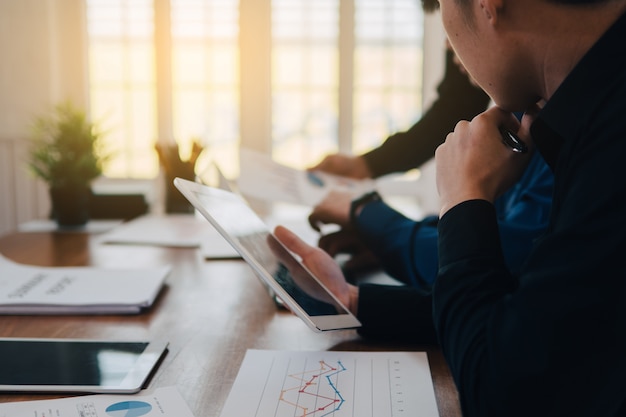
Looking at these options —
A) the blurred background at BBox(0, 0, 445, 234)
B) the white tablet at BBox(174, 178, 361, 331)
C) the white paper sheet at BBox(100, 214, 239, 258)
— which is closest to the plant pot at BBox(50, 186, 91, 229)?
the white paper sheet at BBox(100, 214, 239, 258)

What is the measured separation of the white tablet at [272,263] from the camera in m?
0.75

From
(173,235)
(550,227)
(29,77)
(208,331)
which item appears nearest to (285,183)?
(173,235)

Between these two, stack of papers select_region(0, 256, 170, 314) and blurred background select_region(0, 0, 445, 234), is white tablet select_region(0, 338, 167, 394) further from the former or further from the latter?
blurred background select_region(0, 0, 445, 234)

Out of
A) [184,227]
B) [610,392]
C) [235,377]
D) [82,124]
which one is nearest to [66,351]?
[235,377]

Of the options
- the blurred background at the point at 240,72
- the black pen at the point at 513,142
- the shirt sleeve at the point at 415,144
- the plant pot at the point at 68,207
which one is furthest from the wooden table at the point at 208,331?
the blurred background at the point at 240,72

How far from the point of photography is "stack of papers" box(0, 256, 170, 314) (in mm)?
971

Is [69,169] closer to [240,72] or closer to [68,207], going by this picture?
[68,207]

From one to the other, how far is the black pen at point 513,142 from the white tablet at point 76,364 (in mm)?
457

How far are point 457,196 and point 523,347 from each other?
210 mm

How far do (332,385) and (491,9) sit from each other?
0.40 metres

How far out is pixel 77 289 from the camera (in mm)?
1069

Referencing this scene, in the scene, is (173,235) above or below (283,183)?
below

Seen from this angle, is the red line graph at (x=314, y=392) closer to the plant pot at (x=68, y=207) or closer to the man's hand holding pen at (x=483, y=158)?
the man's hand holding pen at (x=483, y=158)

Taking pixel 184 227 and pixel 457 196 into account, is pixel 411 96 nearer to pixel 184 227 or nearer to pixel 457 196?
pixel 184 227
